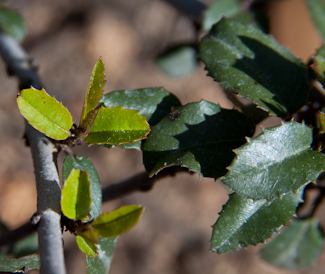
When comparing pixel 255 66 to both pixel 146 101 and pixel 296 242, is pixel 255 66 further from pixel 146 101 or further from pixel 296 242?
pixel 296 242

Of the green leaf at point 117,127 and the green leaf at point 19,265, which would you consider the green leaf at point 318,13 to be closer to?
the green leaf at point 117,127

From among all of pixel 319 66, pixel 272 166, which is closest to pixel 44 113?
pixel 272 166

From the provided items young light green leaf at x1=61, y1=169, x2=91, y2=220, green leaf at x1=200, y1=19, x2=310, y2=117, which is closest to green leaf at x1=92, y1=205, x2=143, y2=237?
young light green leaf at x1=61, y1=169, x2=91, y2=220

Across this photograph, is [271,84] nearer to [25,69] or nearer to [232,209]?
[232,209]

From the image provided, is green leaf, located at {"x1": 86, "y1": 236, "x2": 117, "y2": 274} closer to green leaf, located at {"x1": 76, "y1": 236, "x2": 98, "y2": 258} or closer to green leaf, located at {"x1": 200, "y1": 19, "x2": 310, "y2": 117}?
green leaf, located at {"x1": 76, "y1": 236, "x2": 98, "y2": 258}

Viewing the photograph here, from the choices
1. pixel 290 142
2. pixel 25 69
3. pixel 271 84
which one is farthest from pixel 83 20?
pixel 290 142

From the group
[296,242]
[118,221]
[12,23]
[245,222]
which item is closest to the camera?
[118,221]

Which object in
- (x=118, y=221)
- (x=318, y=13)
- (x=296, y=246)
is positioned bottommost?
(x=296, y=246)

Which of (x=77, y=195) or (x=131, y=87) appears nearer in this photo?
(x=77, y=195)
